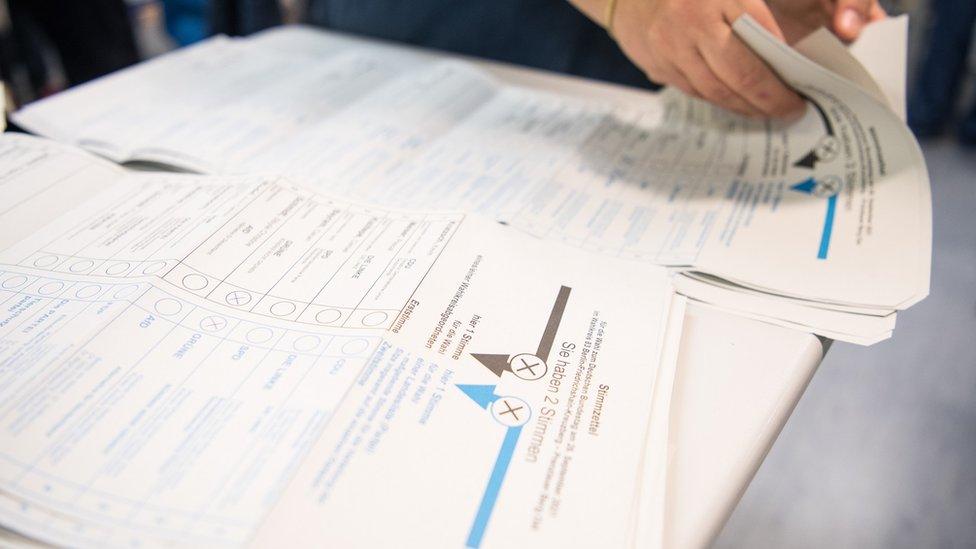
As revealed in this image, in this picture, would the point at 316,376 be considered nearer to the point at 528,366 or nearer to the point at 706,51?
the point at 528,366

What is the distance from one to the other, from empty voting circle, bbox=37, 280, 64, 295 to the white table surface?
139 millimetres

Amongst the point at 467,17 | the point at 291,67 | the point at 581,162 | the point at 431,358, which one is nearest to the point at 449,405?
the point at 431,358

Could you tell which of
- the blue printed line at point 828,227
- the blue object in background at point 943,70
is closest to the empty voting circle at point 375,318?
the blue printed line at point 828,227

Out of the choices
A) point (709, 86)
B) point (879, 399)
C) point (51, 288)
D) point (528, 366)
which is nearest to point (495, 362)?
point (528, 366)

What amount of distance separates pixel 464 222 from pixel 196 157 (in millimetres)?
253

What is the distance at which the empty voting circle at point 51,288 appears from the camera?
34 cm

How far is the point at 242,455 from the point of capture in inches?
10.3

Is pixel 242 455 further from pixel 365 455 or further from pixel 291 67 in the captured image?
pixel 291 67

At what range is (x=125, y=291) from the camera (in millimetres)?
340

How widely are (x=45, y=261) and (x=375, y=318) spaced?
0.20m

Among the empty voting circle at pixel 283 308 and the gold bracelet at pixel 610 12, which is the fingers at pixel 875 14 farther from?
the empty voting circle at pixel 283 308

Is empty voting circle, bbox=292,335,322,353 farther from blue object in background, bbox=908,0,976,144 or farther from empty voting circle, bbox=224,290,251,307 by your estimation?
blue object in background, bbox=908,0,976,144

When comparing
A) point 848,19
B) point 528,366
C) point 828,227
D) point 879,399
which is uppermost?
point 879,399

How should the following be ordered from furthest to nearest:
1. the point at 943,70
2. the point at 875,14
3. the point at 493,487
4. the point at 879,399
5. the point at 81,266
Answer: the point at 943,70 → the point at 879,399 → the point at 875,14 → the point at 81,266 → the point at 493,487
